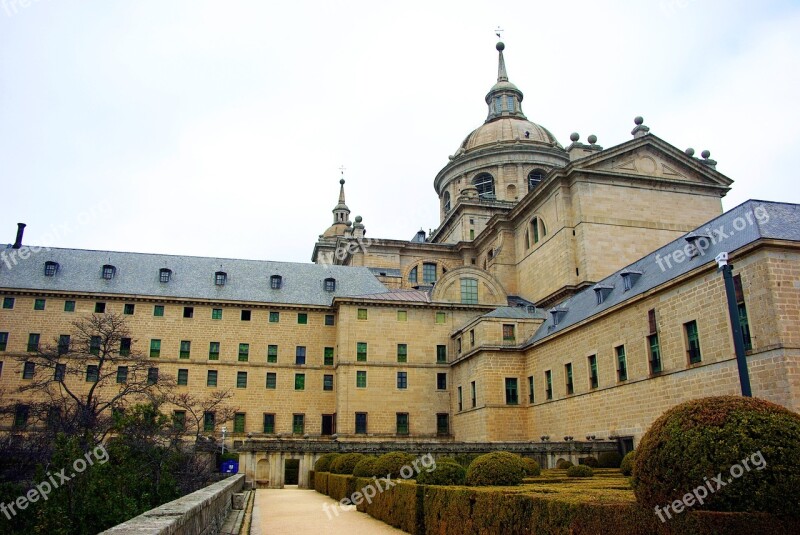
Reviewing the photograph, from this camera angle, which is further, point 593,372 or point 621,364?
point 593,372

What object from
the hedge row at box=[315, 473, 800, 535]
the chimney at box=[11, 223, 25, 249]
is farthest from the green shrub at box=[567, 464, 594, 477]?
the chimney at box=[11, 223, 25, 249]

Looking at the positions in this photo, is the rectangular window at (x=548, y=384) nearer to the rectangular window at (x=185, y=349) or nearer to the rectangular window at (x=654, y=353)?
the rectangular window at (x=654, y=353)

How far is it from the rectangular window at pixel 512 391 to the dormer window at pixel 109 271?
27.8 metres

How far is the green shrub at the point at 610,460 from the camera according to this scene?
27312 mm

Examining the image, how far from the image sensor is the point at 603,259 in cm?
4250

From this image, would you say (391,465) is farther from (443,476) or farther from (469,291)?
(469,291)

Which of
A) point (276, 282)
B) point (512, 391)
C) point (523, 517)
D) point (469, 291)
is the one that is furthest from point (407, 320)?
point (523, 517)

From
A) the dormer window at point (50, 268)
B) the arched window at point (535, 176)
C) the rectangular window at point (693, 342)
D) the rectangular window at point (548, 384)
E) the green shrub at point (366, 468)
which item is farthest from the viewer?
the arched window at point (535, 176)

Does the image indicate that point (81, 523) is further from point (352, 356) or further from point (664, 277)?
point (352, 356)

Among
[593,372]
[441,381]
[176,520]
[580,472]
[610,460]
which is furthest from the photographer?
[441,381]

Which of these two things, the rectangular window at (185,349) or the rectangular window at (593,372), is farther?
the rectangular window at (185,349)

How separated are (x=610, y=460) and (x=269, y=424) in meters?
24.2

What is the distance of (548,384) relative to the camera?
36188mm

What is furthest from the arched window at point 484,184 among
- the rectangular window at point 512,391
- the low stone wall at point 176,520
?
the low stone wall at point 176,520
